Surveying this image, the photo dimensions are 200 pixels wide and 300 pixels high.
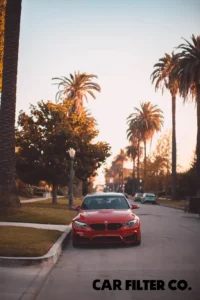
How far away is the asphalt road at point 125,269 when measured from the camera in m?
6.39

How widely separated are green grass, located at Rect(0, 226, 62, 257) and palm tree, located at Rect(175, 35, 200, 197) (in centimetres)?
2578

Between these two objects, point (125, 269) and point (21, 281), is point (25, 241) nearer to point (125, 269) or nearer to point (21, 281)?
point (125, 269)

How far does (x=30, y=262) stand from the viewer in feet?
28.2

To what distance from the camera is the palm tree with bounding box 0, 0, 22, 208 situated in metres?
17.9

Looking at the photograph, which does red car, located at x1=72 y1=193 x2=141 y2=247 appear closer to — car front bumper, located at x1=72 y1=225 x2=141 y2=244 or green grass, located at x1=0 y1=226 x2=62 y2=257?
car front bumper, located at x1=72 y1=225 x2=141 y2=244

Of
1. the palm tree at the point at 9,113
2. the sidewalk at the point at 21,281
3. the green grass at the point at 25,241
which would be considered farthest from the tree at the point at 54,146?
the sidewalk at the point at 21,281

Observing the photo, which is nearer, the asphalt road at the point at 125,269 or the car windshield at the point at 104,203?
the asphalt road at the point at 125,269

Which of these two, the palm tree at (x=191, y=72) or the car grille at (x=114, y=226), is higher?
the palm tree at (x=191, y=72)

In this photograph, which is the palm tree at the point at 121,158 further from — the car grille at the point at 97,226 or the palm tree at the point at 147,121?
the car grille at the point at 97,226

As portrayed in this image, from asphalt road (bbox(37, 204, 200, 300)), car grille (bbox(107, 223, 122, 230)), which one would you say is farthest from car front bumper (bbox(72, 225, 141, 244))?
asphalt road (bbox(37, 204, 200, 300))

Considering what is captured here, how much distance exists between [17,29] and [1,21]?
10579mm

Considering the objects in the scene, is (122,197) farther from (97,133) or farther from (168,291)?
(97,133)

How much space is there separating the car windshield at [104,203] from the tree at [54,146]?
2054cm

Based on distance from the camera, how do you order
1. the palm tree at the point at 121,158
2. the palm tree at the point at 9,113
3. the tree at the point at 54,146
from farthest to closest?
the palm tree at the point at 121,158 < the tree at the point at 54,146 < the palm tree at the point at 9,113
